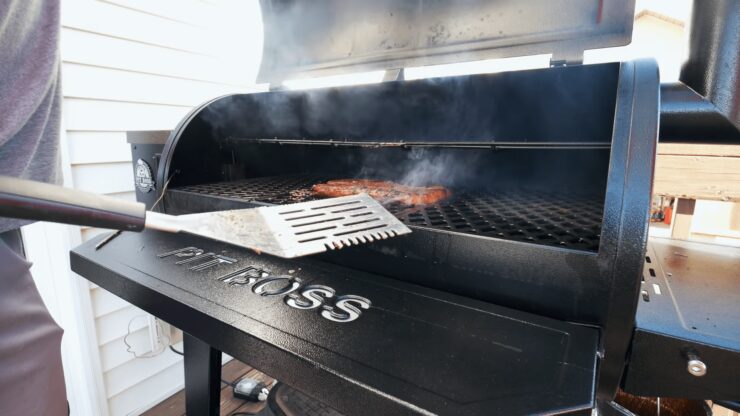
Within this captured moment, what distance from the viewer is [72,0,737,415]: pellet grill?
551 millimetres

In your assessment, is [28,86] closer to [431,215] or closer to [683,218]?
[431,215]

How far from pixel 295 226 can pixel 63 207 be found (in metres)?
0.36

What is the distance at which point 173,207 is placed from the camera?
1325mm

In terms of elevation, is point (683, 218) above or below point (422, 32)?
below

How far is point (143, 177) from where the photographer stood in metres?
1.45

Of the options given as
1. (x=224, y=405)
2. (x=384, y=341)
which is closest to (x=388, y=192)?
(x=384, y=341)

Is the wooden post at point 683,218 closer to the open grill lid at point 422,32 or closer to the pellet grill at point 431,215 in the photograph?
the pellet grill at point 431,215

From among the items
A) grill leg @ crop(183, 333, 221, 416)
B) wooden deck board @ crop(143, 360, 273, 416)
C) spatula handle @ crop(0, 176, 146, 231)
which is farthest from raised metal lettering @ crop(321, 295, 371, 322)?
wooden deck board @ crop(143, 360, 273, 416)

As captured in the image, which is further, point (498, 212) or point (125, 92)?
point (125, 92)

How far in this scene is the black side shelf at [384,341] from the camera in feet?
1.57

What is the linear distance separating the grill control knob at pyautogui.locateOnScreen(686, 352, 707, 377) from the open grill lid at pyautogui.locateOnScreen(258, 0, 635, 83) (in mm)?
Answer: 739

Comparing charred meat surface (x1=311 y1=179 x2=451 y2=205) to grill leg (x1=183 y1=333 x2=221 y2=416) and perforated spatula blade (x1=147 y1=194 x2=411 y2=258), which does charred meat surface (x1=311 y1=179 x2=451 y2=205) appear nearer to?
perforated spatula blade (x1=147 y1=194 x2=411 y2=258)

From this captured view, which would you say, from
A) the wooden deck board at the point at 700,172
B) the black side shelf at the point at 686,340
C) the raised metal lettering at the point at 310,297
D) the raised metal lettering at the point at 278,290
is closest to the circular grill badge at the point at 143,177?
the raised metal lettering at the point at 278,290

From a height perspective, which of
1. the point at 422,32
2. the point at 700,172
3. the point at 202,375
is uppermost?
the point at 422,32
